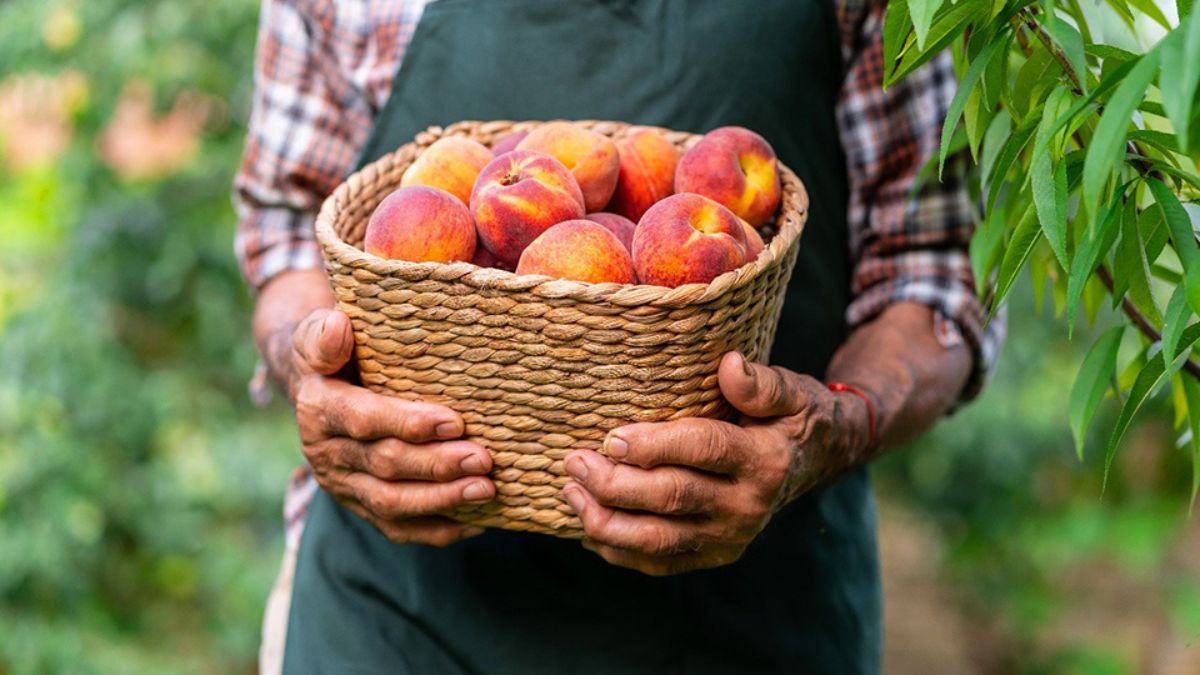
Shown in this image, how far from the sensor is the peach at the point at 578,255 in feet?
3.35

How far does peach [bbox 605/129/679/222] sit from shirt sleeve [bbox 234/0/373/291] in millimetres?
479

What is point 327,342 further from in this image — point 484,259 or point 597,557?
point 597,557

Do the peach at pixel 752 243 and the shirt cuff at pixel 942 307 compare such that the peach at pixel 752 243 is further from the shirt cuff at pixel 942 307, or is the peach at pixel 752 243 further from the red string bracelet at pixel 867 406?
the shirt cuff at pixel 942 307

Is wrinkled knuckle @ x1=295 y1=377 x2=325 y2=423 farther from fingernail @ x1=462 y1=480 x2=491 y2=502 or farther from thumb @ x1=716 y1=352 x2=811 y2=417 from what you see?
thumb @ x1=716 y1=352 x2=811 y2=417

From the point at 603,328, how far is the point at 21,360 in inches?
95.8

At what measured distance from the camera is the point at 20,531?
286 cm

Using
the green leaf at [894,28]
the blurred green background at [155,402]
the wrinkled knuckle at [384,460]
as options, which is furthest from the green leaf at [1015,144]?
the blurred green background at [155,402]

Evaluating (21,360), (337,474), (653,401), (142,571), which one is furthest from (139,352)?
(653,401)

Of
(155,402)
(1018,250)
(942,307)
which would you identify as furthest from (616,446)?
(155,402)

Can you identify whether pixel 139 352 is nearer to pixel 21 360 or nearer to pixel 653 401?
pixel 21 360

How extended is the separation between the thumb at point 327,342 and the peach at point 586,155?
0.25 meters

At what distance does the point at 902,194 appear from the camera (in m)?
1.47

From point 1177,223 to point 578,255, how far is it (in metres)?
0.46

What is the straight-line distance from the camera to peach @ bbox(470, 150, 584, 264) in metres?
1.08
